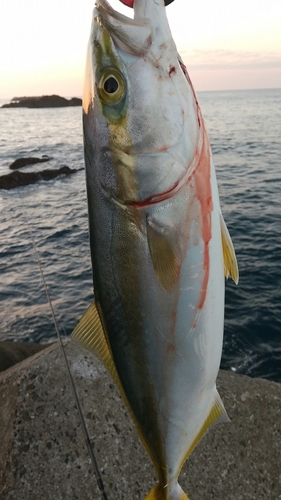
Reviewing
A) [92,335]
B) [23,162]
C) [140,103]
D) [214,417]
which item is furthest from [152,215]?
[23,162]

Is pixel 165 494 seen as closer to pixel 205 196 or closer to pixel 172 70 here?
pixel 205 196

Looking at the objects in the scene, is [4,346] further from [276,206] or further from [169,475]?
[276,206]

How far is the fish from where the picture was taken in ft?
5.14

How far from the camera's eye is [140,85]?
1.56m

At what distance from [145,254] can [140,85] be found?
0.65 meters

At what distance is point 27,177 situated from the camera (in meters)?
21.7

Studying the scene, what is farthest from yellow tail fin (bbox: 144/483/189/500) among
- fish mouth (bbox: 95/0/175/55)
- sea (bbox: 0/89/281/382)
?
sea (bbox: 0/89/281/382)

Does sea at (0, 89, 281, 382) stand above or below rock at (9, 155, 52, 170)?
above

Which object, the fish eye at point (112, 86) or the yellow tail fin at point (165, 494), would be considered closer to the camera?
the fish eye at point (112, 86)

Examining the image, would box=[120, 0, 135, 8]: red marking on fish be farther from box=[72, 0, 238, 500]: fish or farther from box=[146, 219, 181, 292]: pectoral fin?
box=[146, 219, 181, 292]: pectoral fin

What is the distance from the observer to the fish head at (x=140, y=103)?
5.11 feet

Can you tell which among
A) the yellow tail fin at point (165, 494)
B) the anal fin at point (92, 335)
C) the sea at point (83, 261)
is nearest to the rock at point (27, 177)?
the sea at point (83, 261)

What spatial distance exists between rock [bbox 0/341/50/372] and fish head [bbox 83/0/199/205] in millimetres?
4988

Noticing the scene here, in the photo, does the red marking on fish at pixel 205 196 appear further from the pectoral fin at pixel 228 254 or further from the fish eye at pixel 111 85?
the fish eye at pixel 111 85
